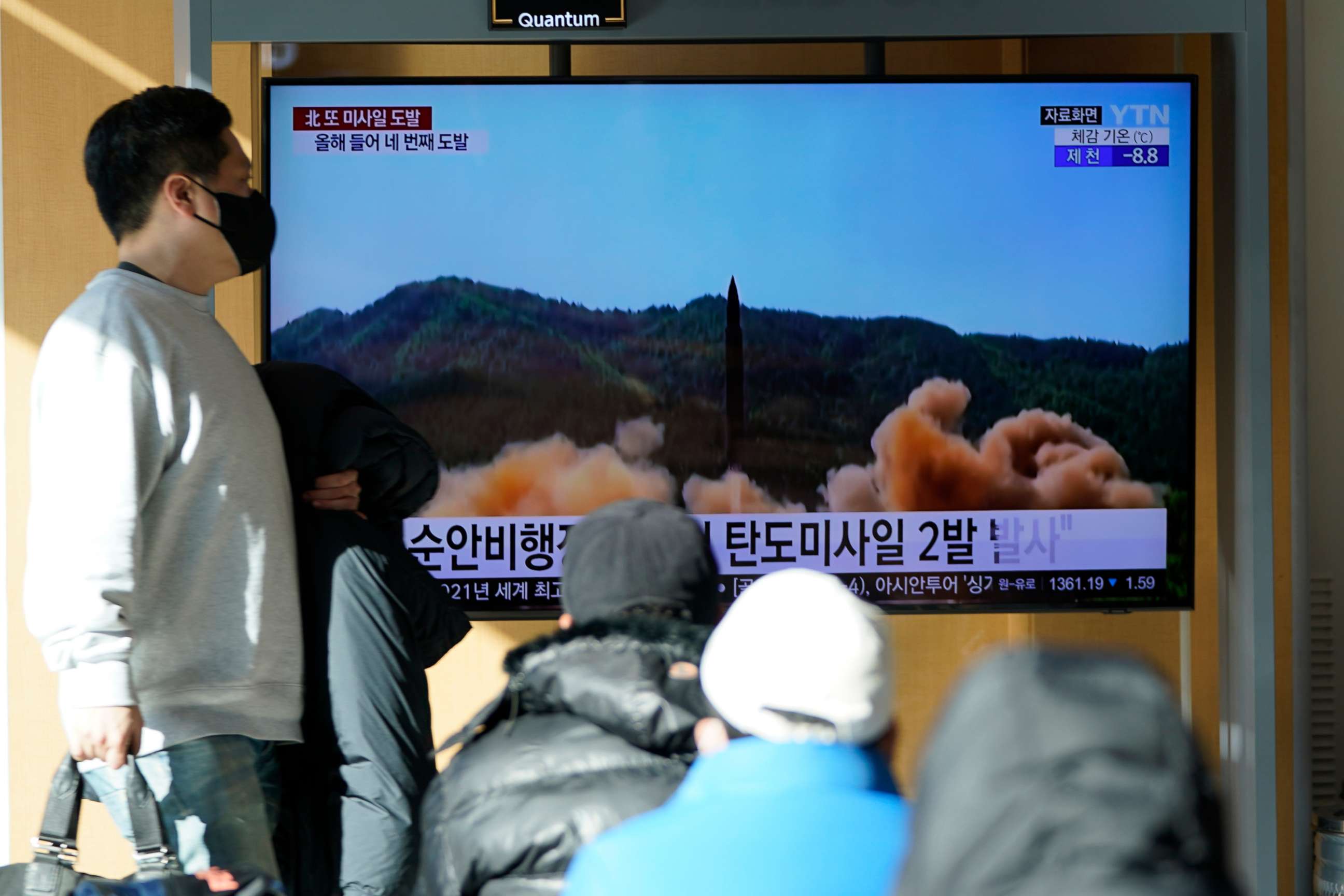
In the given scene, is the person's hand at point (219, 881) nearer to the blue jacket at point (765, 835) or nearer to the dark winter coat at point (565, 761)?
the dark winter coat at point (565, 761)

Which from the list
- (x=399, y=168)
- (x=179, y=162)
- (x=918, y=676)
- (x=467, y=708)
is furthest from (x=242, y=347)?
(x=918, y=676)

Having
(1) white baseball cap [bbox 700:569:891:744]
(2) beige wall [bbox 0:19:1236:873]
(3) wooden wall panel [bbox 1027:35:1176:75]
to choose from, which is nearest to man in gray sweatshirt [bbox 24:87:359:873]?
(1) white baseball cap [bbox 700:569:891:744]

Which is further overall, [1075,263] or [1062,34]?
[1075,263]

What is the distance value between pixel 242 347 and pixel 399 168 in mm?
820

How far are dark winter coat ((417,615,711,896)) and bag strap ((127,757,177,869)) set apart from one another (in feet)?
1.19

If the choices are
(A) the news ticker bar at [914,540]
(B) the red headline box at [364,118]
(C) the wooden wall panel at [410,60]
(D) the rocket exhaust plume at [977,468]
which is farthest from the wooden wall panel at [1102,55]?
(B) the red headline box at [364,118]

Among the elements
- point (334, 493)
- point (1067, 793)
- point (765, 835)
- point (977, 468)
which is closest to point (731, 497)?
point (977, 468)

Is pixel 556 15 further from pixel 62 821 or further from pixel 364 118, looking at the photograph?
pixel 62 821

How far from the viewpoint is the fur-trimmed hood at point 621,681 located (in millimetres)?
1439

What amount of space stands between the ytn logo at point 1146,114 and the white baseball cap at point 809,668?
2.45 meters

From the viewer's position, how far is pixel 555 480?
319 cm

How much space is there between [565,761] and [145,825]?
0.61 m

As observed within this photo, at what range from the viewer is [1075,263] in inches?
127

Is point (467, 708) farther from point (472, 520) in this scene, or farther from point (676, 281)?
point (676, 281)
